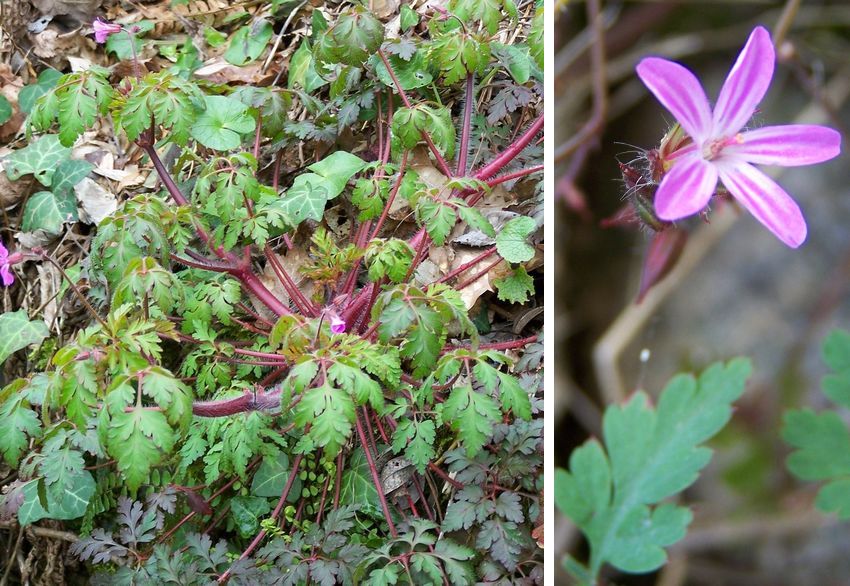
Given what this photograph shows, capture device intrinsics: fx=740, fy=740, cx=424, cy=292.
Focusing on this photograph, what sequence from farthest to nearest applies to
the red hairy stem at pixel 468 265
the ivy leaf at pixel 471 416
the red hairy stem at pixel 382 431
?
the red hairy stem at pixel 468 265 < the red hairy stem at pixel 382 431 < the ivy leaf at pixel 471 416

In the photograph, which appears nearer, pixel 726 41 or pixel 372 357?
pixel 726 41

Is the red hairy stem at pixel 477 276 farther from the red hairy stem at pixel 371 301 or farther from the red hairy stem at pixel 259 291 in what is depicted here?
the red hairy stem at pixel 259 291

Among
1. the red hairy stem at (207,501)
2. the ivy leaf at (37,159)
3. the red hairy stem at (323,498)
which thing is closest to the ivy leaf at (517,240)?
the red hairy stem at (323,498)

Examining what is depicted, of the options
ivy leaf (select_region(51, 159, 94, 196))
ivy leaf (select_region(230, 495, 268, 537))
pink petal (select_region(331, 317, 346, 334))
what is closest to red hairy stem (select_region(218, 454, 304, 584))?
ivy leaf (select_region(230, 495, 268, 537))

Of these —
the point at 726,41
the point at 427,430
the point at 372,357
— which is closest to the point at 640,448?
the point at 726,41

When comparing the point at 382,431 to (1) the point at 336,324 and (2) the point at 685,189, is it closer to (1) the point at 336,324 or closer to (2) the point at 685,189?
(1) the point at 336,324

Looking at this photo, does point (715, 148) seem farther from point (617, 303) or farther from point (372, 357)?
point (372, 357)

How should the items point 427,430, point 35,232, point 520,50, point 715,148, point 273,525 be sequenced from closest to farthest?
1. point 715,148
2. point 427,430
3. point 273,525
4. point 520,50
5. point 35,232

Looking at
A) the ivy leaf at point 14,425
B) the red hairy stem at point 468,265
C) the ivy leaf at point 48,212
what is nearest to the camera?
the ivy leaf at point 14,425
